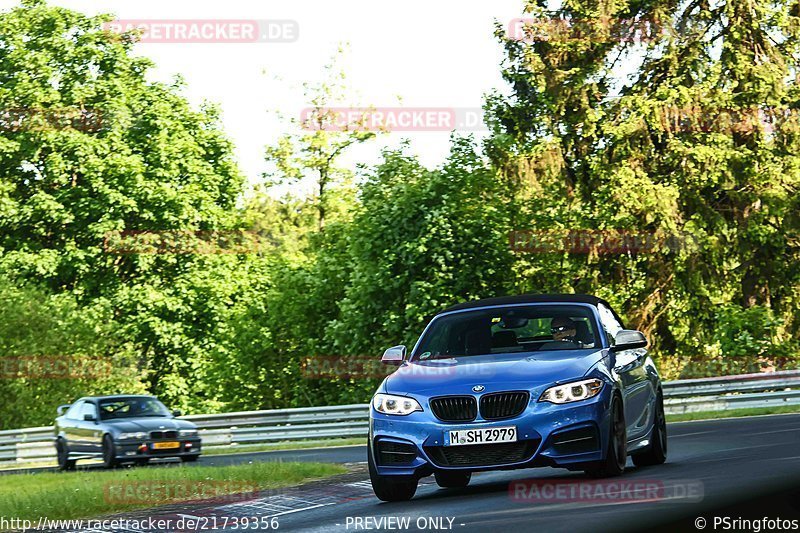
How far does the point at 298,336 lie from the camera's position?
131ft

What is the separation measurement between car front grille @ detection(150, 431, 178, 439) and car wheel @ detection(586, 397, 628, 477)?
17.0m

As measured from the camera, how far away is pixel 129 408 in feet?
90.2

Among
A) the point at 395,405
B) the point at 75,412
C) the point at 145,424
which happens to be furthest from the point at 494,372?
the point at 75,412

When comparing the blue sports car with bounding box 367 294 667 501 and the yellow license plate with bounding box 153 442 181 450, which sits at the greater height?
the blue sports car with bounding box 367 294 667 501

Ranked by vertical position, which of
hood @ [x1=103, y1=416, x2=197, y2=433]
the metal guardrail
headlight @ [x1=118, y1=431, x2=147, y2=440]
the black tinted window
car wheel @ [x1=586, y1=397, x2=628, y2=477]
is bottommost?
the metal guardrail

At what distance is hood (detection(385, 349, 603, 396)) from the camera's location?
985 cm

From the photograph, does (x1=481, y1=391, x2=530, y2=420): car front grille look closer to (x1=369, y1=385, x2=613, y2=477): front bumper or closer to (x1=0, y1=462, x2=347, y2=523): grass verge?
(x1=369, y1=385, x2=613, y2=477): front bumper

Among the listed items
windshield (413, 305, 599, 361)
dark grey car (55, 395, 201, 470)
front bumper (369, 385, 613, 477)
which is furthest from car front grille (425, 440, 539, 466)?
dark grey car (55, 395, 201, 470)

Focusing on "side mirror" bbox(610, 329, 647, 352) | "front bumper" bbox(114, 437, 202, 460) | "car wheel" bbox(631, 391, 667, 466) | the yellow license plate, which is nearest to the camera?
"side mirror" bbox(610, 329, 647, 352)

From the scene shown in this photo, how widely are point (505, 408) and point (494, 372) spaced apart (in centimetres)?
36

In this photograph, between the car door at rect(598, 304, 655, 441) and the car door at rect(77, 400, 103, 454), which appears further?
the car door at rect(77, 400, 103, 454)

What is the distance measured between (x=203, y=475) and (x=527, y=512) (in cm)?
801

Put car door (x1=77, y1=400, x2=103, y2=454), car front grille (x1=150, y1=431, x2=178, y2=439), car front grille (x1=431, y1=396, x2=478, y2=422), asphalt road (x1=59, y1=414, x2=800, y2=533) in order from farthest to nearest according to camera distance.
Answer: car door (x1=77, y1=400, x2=103, y2=454) < car front grille (x1=150, y1=431, x2=178, y2=439) < car front grille (x1=431, y1=396, x2=478, y2=422) < asphalt road (x1=59, y1=414, x2=800, y2=533)

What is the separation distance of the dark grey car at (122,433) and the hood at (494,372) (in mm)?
16014
